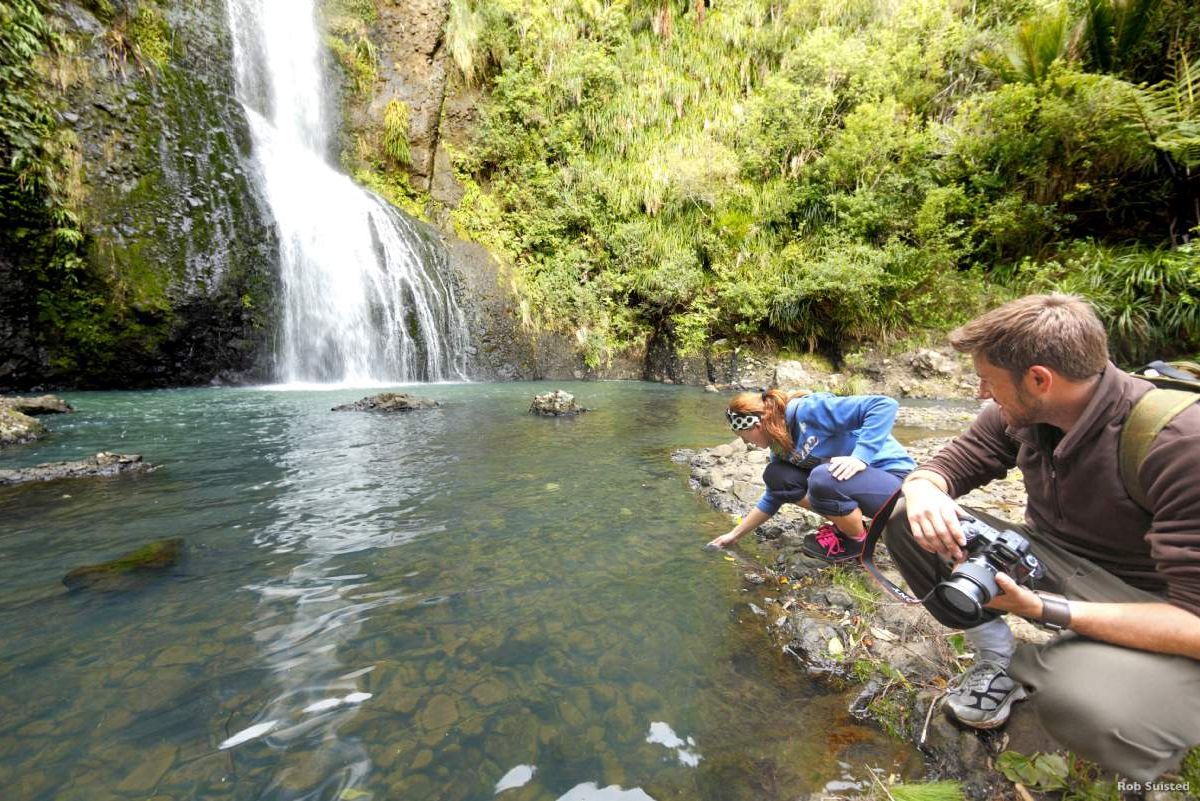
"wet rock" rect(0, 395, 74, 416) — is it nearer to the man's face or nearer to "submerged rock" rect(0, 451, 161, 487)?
"submerged rock" rect(0, 451, 161, 487)

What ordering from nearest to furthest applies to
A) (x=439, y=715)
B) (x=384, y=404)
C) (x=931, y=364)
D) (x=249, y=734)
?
1. (x=249, y=734)
2. (x=439, y=715)
3. (x=384, y=404)
4. (x=931, y=364)

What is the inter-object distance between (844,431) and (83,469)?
613cm

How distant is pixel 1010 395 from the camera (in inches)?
56.7

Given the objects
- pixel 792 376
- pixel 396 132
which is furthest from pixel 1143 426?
pixel 396 132

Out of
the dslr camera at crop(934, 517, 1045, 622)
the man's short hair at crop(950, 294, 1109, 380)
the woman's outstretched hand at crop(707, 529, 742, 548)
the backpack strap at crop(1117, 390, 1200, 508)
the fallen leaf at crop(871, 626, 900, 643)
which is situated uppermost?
the man's short hair at crop(950, 294, 1109, 380)

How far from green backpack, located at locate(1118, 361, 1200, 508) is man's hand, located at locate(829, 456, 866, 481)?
3.71ft

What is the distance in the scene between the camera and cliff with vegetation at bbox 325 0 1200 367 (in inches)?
331

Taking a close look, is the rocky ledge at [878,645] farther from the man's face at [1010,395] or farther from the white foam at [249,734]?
the white foam at [249,734]

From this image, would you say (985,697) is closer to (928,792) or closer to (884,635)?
(928,792)

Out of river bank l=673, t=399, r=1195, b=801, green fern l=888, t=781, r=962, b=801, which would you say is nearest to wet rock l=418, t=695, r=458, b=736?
river bank l=673, t=399, r=1195, b=801

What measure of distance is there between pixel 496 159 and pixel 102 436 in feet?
45.7

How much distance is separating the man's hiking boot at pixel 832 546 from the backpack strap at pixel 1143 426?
5.04 feet

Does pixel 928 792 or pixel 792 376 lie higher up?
pixel 792 376

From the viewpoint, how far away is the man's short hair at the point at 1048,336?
51.0 inches
